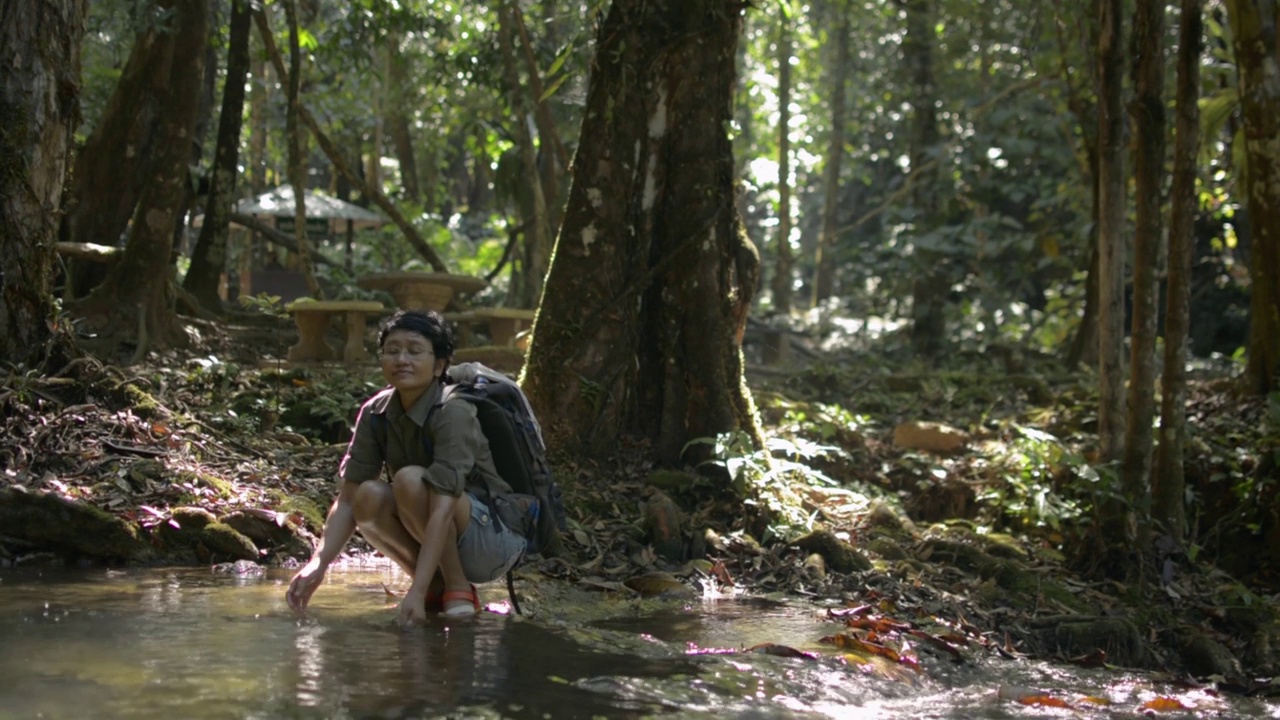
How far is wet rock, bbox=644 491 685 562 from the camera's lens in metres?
7.14

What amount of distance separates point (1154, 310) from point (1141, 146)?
1.00 meters

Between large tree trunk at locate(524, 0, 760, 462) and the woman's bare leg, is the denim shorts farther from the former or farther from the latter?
large tree trunk at locate(524, 0, 760, 462)

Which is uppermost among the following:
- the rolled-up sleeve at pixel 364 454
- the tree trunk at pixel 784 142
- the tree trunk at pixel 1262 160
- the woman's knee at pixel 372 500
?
the tree trunk at pixel 784 142

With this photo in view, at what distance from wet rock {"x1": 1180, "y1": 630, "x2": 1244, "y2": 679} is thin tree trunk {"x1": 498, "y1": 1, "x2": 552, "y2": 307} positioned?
963cm

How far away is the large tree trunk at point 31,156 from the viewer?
729cm

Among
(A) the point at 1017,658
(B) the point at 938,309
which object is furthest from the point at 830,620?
(B) the point at 938,309

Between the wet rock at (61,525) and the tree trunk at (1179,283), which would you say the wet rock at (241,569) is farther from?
the tree trunk at (1179,283)

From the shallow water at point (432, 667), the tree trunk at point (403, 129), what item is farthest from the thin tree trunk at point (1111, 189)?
the tree trunk at point (403, 129)

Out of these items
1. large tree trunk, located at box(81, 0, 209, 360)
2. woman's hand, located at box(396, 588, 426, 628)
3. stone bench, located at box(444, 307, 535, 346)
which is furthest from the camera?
stone bench, located at box(444, 307, 535, 346)

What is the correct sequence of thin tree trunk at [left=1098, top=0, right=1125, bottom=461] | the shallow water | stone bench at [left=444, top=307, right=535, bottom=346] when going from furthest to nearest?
stone bench at [left=444, top=307, right=535, bottom=346], thin tree trunk at [left=1098, top=0, right=1125, bottom=461], the shallow water

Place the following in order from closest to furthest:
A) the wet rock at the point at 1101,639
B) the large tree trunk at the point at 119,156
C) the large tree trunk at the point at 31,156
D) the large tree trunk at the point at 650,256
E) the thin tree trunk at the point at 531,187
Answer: the wet rock at the point at 1101,639, the large tree trunk at the point at 31,156, the large tree trunk at the point at 650,256, the large tree trunk at the point at 119,156, the thin tree trunk at the point at 531,187

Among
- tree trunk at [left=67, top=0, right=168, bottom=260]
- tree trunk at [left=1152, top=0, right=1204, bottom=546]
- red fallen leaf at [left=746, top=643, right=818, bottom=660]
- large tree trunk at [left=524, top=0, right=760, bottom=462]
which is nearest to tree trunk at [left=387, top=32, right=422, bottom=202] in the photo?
tree trunk at [left=67, top=0, right=168, bottom=260]

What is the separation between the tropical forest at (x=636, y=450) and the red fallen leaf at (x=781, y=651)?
2cm

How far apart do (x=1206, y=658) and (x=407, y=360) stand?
4323 millimetres
